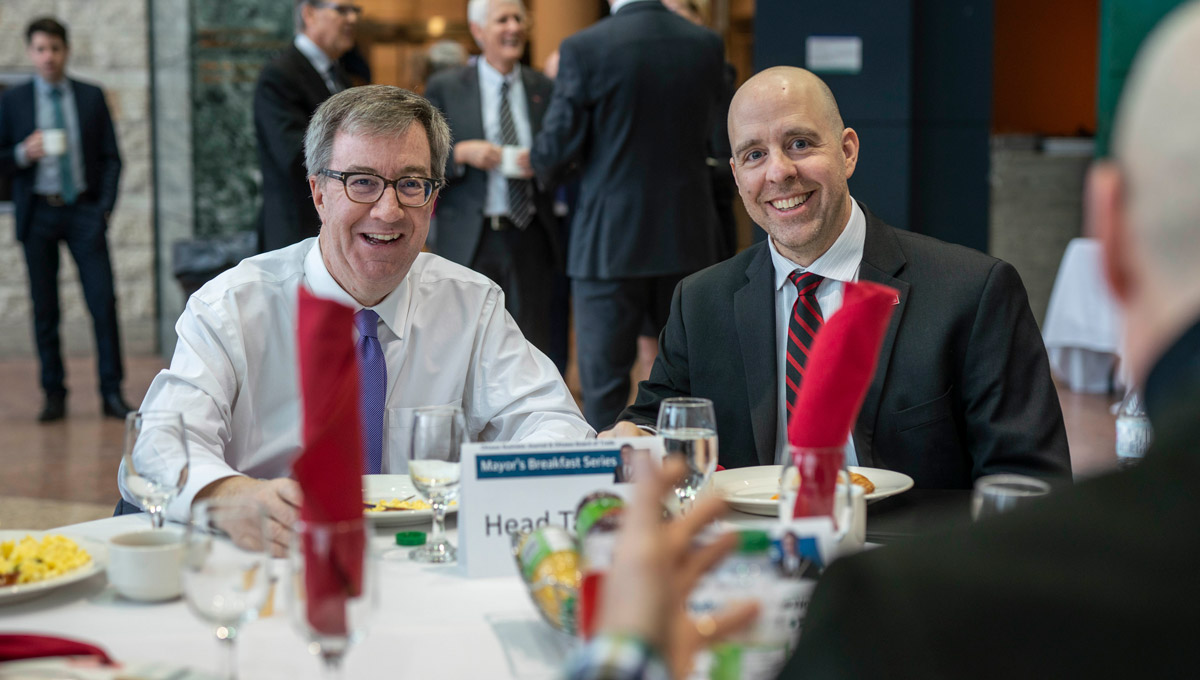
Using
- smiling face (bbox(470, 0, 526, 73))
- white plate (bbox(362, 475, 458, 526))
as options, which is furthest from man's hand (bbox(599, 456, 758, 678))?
smiling face (bbox(470, 0, 526, 73))

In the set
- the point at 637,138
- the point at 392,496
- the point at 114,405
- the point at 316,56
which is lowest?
the point at 114,405

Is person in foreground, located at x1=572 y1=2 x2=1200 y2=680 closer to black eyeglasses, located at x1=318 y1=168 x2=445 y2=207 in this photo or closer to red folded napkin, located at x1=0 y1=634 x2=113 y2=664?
red folded napkin, located at x1=0 y1=634 x2=113 y2=664

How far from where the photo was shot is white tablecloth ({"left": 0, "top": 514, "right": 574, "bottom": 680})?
1.14 metres

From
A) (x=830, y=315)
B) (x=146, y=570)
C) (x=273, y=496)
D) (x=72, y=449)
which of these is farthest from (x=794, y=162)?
(x=72, y=449)

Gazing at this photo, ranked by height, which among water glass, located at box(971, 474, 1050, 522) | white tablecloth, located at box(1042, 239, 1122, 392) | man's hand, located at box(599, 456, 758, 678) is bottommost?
white tablecloth, located at box(1042, 239, 1122, 392)

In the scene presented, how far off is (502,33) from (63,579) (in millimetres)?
3783

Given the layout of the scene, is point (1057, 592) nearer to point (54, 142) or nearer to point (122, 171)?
point (54, 142)

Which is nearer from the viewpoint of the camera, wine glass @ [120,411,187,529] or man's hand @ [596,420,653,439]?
wine glass @ [120,411,187,529]

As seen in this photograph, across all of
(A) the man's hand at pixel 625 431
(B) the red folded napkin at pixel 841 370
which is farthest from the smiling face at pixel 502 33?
(B) the red folded napkin at pixel 841 370

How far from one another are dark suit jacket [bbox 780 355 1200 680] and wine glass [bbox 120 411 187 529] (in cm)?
100

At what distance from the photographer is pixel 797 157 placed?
2314 millimetres

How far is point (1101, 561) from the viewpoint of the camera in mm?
663

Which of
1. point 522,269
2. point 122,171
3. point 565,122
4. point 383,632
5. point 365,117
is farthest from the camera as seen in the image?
point 122,171

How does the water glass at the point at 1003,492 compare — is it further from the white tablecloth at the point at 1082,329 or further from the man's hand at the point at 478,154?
the white tablecloth at the point at 1082,329
